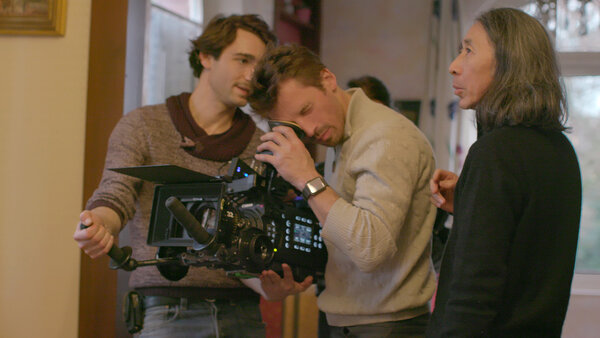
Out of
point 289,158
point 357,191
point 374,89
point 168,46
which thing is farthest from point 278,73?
point 168,46

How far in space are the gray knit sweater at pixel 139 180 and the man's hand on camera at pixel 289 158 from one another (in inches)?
9.1

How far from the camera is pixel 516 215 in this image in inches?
32.3

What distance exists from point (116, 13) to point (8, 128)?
474 mm

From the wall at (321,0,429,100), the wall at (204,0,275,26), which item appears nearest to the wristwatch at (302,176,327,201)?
the wall at (204,0,275,26)

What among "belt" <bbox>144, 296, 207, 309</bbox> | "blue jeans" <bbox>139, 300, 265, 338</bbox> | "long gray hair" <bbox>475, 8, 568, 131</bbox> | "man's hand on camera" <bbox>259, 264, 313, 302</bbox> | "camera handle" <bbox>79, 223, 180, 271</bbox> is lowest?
"blue jeans" <bbox>139, 300, 265, 338</bbox>

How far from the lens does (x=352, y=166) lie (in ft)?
3.63

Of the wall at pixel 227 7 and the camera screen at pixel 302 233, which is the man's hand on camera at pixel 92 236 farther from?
the wall at pixel 227 7

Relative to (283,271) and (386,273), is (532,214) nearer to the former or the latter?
(386,273)

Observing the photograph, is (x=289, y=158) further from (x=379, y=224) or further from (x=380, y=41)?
(x=380, y=41)

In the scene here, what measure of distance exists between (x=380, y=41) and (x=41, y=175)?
260 cm

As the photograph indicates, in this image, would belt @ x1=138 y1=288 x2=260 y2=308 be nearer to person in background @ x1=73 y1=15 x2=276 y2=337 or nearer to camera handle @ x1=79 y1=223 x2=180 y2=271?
person in background @ x1=73 y1=15 x2=276 y2=337

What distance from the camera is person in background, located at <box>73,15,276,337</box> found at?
126 centimetres

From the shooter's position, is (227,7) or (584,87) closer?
(227,7)

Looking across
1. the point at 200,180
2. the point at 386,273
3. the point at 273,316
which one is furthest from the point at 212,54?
the point at 273,316
